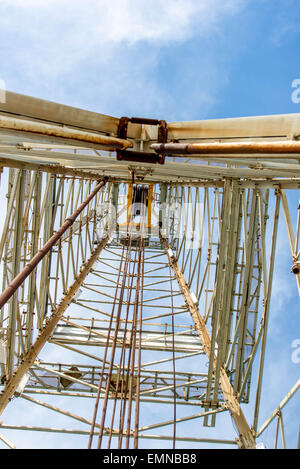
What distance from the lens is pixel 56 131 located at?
588cm

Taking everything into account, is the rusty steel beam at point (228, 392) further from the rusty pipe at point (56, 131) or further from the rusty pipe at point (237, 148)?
the rusty pipe at point (56, 131)

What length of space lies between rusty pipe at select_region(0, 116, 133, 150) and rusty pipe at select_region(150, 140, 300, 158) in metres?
0.82

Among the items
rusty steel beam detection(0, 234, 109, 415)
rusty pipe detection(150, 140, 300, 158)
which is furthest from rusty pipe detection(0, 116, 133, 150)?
rusty steel beam detection(0, 234, 109, 415)

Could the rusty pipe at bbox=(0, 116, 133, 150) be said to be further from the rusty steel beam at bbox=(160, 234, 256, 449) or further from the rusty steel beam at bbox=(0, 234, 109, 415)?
the rusty steel beam at bbox=(0, 234, 109, 415)

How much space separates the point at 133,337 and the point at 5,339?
4.66m

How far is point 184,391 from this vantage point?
41.7 feet

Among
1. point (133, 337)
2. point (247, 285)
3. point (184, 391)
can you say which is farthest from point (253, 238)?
point (184, 391)

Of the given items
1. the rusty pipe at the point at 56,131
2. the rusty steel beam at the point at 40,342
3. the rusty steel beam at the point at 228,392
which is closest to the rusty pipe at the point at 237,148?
the rusty pipe at the point at 56,131

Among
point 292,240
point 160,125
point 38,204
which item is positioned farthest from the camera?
point 38,204

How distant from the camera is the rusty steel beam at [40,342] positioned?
9801 millimetres

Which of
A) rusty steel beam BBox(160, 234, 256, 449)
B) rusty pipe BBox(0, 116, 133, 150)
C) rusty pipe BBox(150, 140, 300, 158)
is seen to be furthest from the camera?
rusty steel beam BBox(160, 234, 256, 449)

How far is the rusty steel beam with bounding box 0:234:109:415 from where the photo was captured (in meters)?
9.80

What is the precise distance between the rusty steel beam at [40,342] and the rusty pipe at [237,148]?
7.69m
